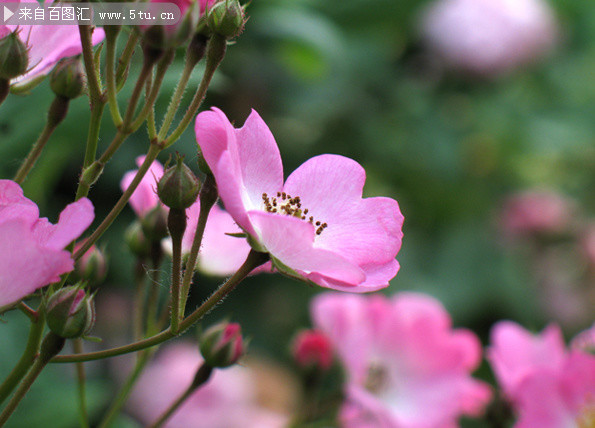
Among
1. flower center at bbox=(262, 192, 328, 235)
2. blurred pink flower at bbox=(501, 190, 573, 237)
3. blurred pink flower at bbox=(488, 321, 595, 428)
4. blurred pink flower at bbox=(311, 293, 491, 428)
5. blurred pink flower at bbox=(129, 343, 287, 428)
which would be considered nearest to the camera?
flower center at bbox=(262, 192, 328, 235)

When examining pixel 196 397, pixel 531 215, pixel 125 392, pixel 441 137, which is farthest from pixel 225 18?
pixel 531 215

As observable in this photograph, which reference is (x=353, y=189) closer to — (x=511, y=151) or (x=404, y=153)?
(x=404, y=153)

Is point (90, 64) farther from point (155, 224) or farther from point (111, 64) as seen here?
point (155, 224)

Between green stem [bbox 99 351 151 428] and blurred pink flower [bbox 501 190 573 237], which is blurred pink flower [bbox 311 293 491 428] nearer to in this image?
green stem [bbox 99 351 151 428]

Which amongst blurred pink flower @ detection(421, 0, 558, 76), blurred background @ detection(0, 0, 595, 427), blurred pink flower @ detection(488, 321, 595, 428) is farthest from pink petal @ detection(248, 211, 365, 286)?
blurred pink flower @ detection(421, 0, 558, 76)

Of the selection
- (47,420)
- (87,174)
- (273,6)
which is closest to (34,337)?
(87,174)
